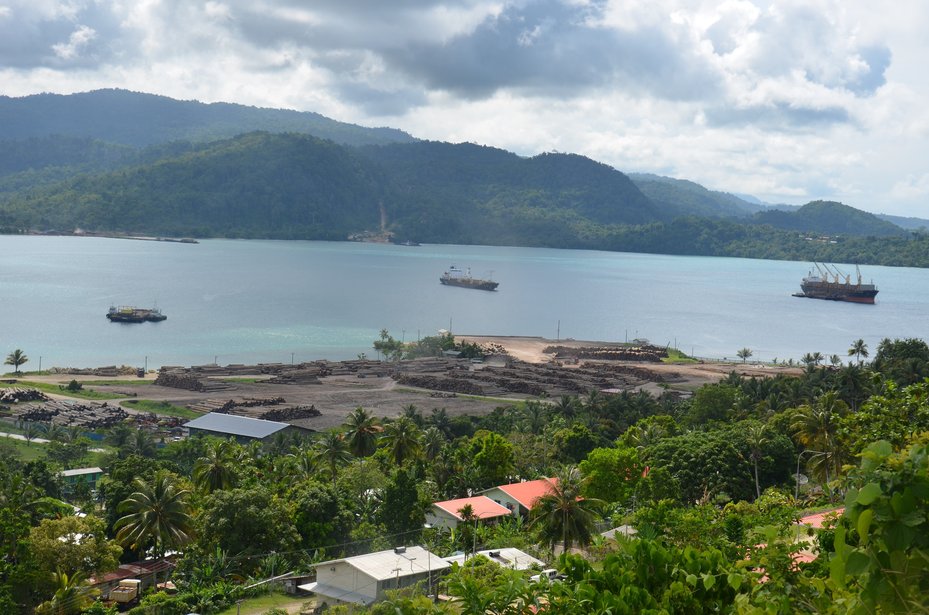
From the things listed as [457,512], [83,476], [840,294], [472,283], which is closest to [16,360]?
[83,476]

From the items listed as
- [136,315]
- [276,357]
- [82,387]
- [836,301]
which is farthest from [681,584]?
[836,301]

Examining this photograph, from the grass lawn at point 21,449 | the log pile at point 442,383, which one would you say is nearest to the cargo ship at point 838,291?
the log pile at point 442,383

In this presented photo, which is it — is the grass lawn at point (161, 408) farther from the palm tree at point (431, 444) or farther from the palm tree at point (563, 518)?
the palm tree at point (563, 518)

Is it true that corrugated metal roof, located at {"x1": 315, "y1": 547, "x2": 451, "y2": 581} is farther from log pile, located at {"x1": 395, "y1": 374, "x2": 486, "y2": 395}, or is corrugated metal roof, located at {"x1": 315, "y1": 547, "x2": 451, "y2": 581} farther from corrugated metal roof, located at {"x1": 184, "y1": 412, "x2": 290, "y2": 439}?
log pile, located at {"x1": 395, "y1": 374, "x2": 486, "y2": 395}

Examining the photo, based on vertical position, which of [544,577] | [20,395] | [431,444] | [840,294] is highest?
[544,577]

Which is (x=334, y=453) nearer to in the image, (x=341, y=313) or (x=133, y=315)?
(x=133, y=315)

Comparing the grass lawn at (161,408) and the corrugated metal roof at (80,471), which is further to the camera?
the grass lawn at (161,408)

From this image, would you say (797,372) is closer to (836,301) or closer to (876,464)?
(876,464)
